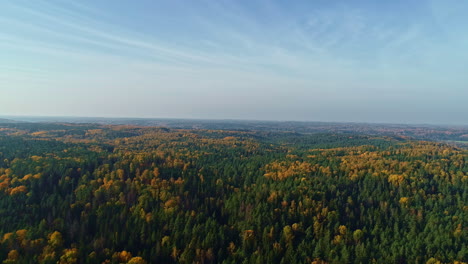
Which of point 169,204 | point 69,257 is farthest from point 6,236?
point 169,204

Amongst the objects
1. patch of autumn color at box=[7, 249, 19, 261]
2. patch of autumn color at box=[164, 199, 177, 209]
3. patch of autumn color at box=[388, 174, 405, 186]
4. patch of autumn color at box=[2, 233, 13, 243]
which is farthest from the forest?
patch of autumn color at box=[388, 174, 405, 186]

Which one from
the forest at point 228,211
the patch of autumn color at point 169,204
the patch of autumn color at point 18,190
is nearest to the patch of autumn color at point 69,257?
the forest at point 228,211

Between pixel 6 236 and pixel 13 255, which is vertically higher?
pixel 6 236

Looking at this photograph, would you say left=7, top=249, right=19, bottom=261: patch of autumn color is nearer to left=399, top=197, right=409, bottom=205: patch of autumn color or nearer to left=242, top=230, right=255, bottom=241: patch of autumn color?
left=242, top=230, right=255, bottom=241: patch of autumn color

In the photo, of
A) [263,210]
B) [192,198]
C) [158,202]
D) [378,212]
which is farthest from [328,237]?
[158,202]

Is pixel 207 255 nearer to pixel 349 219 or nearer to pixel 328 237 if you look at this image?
pixel 328 237

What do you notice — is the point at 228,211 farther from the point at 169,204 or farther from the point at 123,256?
the point at 123,256

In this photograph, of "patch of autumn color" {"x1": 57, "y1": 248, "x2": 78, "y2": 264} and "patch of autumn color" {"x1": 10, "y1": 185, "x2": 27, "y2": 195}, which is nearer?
"patch of autumn color" {"x1": 57, "y1": 248, "x2": 78, "y2": 264}

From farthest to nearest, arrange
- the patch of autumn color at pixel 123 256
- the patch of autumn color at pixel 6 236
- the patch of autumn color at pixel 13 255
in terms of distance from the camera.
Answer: the patch of autumn color at pixel 6 236 < the patch of autumn color at pixel 123 256 < the patch of autumn color at pixel 13 255

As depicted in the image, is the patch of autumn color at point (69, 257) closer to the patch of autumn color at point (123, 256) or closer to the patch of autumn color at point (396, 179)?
the patch of autumn color at point (123, 256)
